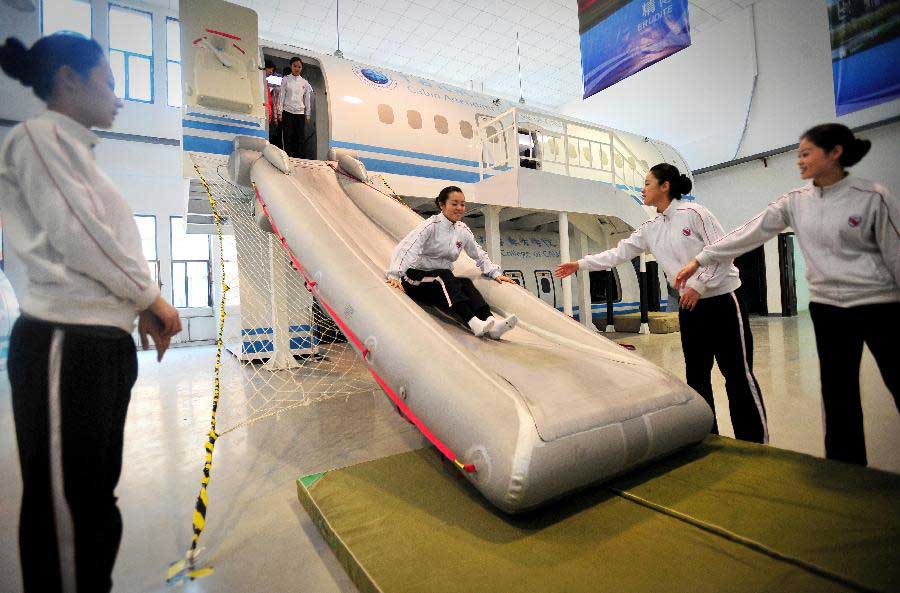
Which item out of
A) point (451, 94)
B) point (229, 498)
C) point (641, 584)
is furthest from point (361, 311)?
point (451, 94)

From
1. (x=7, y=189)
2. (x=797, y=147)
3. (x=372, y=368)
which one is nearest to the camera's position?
(x=7, y=189)

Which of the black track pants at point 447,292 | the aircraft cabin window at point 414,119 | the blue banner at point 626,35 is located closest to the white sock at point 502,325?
the black track pants at point 447,292

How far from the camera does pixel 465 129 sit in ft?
22.4

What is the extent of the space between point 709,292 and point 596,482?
41.2 inches

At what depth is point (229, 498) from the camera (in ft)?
6.22

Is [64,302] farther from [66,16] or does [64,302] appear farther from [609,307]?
[609,307]

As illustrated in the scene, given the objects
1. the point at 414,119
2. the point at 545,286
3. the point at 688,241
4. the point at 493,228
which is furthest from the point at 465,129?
the point at 688,241

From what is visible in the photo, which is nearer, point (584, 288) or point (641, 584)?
point (641, 584)

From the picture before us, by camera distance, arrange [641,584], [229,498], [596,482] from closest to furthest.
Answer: [641,584] → [596,482] → [229,498]

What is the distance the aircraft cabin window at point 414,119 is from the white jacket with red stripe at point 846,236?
5364 millimetres

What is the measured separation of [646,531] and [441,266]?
70.6 inches

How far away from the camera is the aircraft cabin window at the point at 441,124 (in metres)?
6.47

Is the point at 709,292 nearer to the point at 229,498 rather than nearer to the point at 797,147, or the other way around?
the point at 797,147

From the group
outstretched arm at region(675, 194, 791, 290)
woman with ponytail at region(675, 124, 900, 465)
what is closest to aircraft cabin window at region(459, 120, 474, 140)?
outstretched arm at region(675, 194, 791, 290)
